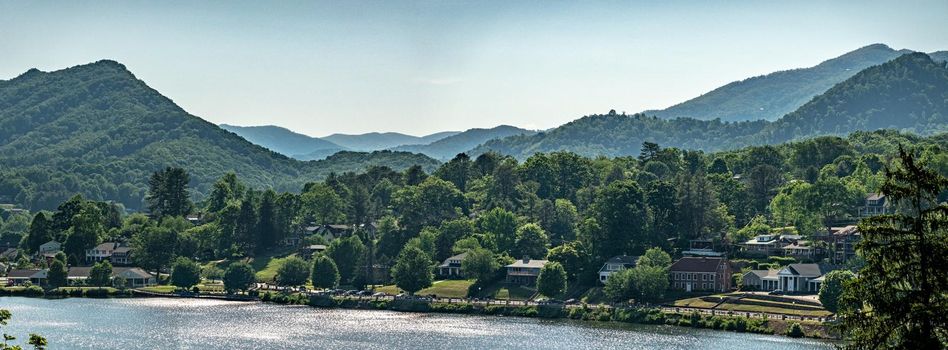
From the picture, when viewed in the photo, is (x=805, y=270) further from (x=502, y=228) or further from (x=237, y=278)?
(x=237, y=278)

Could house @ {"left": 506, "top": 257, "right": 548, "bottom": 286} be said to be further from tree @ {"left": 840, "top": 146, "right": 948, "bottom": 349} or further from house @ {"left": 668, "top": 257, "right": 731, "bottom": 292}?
tree @ {"left": 840, "top": 146, "right": 948, "bottom": 349}

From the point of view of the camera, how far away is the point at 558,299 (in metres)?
115

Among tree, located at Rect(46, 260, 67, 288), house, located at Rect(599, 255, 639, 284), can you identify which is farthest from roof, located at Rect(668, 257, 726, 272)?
tree, located at Rect(46, 260, 67, 288)

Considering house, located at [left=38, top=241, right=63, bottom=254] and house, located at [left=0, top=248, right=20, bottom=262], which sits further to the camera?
house, located at [left=0, top=248, right=20, bottom=262]

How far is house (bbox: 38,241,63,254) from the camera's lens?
518 feet

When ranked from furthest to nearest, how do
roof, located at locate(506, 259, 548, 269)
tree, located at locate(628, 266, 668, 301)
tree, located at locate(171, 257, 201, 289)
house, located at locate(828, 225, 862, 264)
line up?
tree, located at locate(171, 257, 201, 289) < roof, located at locate(506, 259, 548, 269) < house, located at locate(828, 225, 862, 264) < tree, located at locate(628, 266, 668, 301)

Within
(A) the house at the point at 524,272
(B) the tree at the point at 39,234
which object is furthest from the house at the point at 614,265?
(B) the tree at the point at 39,234

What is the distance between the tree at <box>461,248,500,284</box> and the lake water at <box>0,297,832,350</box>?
11621mm

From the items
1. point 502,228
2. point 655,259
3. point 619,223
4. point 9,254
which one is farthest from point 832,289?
point 9,254

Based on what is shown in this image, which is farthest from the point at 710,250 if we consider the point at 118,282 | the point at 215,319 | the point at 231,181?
the point at 231,181

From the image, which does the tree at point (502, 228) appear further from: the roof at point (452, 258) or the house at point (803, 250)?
the house at point (803, 250)

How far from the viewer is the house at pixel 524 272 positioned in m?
124

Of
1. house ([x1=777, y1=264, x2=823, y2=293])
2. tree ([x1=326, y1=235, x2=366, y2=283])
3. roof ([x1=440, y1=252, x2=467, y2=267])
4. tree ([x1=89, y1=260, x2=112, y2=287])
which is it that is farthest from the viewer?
tree ([x1=89, y1=260, x2=112, y2=287])

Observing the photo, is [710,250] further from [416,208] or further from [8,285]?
[8,285]
